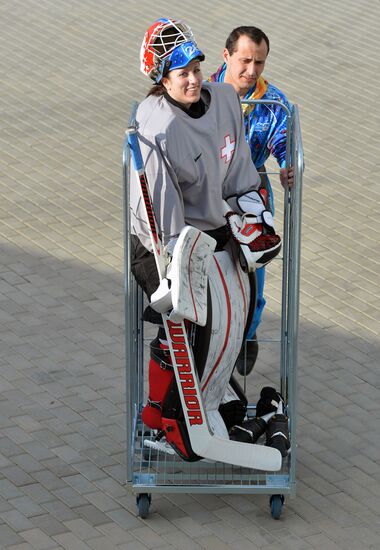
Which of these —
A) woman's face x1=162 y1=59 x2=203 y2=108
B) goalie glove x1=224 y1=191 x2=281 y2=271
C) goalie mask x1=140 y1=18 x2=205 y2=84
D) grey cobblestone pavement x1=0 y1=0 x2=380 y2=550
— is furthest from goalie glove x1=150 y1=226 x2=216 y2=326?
grey cobblestone pavement x1=0 y1=0 x2=380 y2=550

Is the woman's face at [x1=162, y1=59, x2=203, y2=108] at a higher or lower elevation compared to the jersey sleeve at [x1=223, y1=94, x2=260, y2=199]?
higher

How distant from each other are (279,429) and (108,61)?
6549mm

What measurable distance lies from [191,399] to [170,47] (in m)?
1.43

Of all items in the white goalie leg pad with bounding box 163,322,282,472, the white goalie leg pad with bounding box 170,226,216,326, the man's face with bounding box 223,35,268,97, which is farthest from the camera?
the man's face with bounding box 223,35,268,97

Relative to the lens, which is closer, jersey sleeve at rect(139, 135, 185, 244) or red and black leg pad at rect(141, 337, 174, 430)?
jersey sleeve at rect(139, 135, 185, 244)

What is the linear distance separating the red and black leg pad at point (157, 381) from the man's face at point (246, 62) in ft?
4.37

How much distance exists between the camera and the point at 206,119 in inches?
195

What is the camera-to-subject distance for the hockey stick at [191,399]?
4.76 meters

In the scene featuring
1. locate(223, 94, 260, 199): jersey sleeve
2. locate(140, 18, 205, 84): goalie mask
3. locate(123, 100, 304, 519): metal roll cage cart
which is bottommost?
locate(123, 100, 304, 519): metal roll cage cart

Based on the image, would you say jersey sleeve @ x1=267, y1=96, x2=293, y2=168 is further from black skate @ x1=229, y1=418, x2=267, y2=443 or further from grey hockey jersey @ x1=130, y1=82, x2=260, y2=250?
black skate @ x1=229, y1=418, x2=267, y2=443

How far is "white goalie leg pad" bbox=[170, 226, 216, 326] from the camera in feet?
15.4

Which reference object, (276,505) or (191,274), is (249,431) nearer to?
(276,505)

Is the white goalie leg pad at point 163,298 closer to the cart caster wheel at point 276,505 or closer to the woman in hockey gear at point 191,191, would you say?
the woman in hockey gear at point 191,191

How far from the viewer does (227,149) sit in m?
5.06
